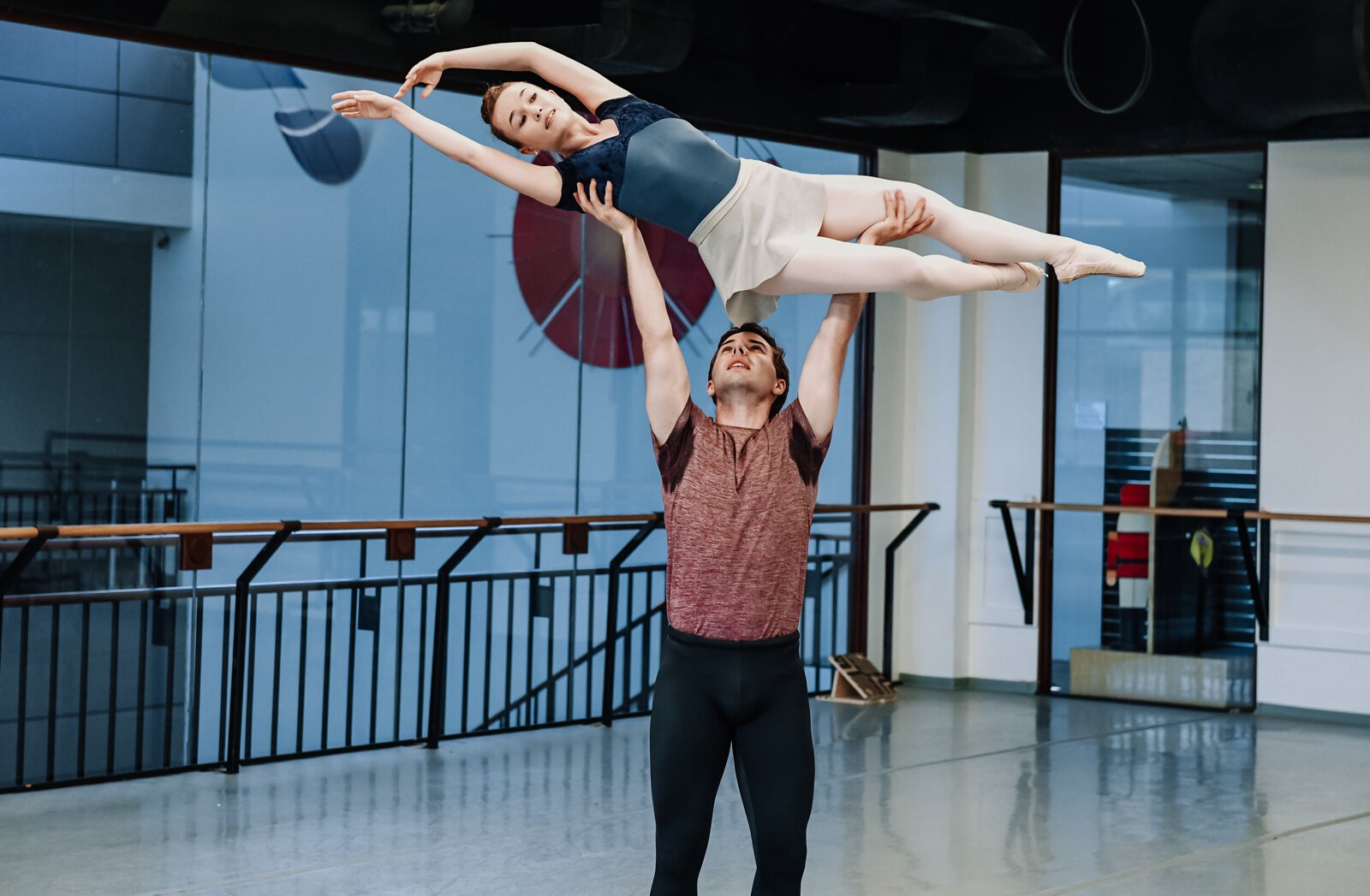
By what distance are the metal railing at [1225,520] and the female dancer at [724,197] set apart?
432 cm

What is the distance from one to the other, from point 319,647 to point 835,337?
3.69 m

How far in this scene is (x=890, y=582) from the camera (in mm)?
7801

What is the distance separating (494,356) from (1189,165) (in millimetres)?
3399

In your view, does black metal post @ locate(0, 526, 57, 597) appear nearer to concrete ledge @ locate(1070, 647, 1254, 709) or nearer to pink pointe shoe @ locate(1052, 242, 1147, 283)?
pink pointe shoe @ locate(1052, 242, 1147, 283)

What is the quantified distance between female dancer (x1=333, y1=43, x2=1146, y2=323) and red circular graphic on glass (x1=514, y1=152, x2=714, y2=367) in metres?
3.56

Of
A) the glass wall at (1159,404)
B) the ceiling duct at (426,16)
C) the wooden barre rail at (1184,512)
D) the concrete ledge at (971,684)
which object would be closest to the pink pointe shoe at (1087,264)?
the ceiling duct at (426,16)

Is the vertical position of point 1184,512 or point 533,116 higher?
point 533,116

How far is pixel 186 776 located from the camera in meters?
5.59

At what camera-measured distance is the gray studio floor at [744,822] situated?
14.6 feet

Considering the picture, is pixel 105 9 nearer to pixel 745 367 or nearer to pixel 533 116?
pixel 533 116

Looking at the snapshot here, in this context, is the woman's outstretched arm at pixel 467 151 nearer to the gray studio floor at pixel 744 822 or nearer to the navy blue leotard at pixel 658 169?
the navy blue leotard at pixel 658 169

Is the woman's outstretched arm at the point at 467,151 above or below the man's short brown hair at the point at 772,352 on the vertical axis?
above

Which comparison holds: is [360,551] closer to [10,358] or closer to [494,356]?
[494,356]

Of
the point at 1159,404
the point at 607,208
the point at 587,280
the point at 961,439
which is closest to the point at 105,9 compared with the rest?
the point at 587,280
